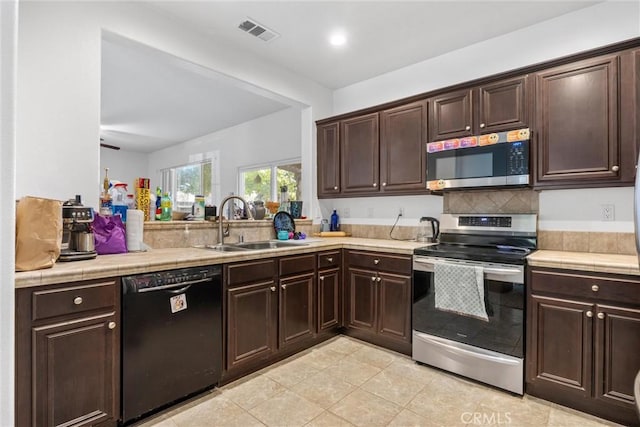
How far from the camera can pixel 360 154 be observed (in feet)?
11.1

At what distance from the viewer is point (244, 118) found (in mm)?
5223

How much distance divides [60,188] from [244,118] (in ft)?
11.6

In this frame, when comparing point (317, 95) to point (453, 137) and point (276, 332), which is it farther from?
point (276, 332)

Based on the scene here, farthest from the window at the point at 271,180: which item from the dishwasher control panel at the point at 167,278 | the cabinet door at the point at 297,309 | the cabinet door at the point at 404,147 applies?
the dishwasher control panel at the point at 167,278

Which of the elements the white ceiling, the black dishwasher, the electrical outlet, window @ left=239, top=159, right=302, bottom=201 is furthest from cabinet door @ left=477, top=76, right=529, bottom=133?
window @ left=239, top=159, right=302, bottom=201

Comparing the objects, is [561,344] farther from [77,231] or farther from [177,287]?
[77,231]

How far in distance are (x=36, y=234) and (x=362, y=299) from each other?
2.29 metres

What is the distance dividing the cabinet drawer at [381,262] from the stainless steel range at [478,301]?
0.10m

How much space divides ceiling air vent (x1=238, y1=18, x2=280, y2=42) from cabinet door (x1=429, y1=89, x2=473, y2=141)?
150 cm

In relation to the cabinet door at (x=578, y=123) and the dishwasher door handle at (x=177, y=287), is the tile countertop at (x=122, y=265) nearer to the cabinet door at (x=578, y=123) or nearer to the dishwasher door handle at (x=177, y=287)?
the dishwasher door handle at (x=177, y=287)

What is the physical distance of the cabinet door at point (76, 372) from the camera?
1.45 meters

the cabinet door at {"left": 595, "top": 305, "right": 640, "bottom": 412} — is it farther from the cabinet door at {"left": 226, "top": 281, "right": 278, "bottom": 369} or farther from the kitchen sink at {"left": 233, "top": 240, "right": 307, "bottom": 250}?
the kitchen sink at {"left": 233, "top": 240, "right": 307, "bottom": 250}

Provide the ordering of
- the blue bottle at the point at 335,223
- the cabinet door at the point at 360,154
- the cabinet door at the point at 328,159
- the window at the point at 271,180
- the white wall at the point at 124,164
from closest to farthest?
1. the cabinet door at the point at 360,154
2. the cabinet door at the point at 328,159
3. the blue bottle at the point at 335,223
4. the window at the point at 271,180
5. the white wall at the point at 124,164

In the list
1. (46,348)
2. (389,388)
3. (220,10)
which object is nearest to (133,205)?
(46,348)
